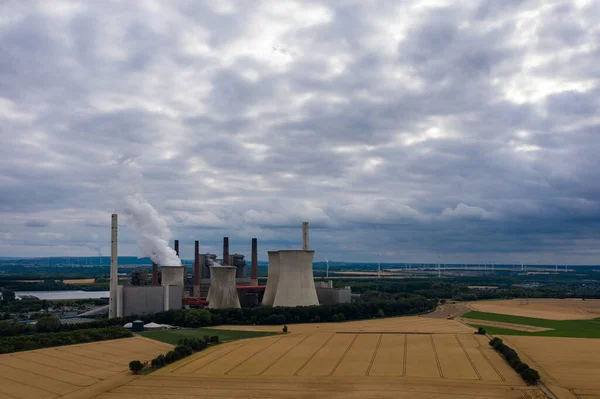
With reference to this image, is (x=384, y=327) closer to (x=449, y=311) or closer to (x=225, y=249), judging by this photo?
(x=449, y=311)

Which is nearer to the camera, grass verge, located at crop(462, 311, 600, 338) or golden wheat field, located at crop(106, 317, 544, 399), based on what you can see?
golden wheat field, located at crop(106, 317, 544, 399)

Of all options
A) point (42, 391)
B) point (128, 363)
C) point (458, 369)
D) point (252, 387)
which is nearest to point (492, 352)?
point (458, 369)

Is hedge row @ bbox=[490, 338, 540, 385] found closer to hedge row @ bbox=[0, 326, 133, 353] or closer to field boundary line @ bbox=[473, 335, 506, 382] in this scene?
field boundary line @ bbox=[473, 335, 506, 382]

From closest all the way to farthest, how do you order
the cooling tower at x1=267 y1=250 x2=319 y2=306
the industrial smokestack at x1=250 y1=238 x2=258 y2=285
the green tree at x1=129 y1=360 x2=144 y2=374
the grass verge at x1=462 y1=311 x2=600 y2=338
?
the green tree at x1=129 y1=360 x2=144 y2=374
the grass verge at x1=462 y1=311 x2=600 y2=338
the cooling tower at x1=267 y1=250 x2=319 y2=306
the industrial smokestack at x1=250 y1=238 x2=258 y2=285

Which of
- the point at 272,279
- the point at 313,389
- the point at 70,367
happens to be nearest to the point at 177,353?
the point at 70,367

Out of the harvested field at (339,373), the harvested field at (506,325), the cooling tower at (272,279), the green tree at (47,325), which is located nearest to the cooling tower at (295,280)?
the cooling tower at (272,279)

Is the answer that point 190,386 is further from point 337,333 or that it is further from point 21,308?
point 21,308

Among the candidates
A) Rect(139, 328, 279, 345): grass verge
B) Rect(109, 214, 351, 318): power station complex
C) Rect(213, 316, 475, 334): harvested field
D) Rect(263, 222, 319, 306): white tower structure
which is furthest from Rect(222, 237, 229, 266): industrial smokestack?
Rect(139, 328, 279, 345): grass verge
